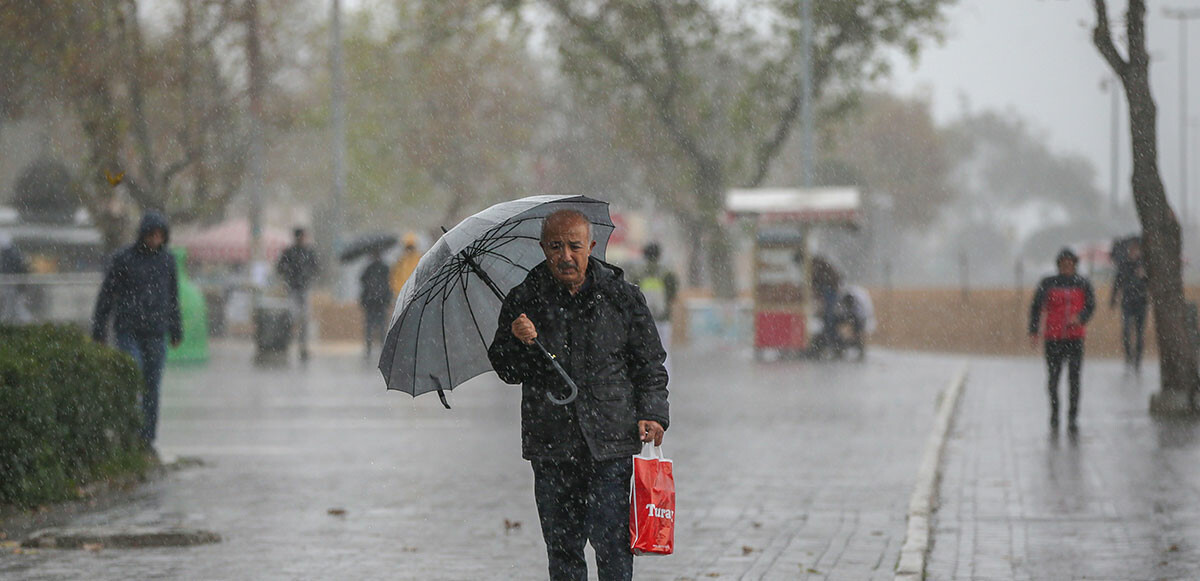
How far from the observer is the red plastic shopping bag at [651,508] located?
226 inches

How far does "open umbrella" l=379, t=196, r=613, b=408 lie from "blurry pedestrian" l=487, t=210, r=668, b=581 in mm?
469

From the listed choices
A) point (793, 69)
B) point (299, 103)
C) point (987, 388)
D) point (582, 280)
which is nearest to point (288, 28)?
point (299, 103)

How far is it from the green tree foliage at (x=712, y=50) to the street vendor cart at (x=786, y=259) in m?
6.15

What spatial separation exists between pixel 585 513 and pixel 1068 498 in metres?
5.10

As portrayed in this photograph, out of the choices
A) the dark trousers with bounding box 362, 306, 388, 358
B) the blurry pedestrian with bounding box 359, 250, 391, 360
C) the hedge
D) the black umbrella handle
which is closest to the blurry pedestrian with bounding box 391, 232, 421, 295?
the blurry pedestrian with bounding box 359, 250, 391, 360

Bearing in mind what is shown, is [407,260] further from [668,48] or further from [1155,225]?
[1155,225]

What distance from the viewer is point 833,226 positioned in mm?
28109

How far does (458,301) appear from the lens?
6527mm

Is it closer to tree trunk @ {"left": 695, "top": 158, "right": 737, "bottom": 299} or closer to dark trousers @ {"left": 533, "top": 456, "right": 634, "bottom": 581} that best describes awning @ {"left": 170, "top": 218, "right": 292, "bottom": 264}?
tree trunk @ {"left": 695, "top": 158, "right": 737, "bottom": 299}

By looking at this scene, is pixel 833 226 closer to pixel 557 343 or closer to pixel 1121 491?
pixel 1121 491

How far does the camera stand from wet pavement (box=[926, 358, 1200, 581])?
802cm

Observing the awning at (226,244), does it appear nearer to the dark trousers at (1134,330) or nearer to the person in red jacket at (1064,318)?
Answer: the dark trousers at (1134,330)

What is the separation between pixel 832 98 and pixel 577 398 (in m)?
32.3

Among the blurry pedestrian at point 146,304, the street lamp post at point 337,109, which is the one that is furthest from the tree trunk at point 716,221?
the blurry pedestrian at point 146,304
